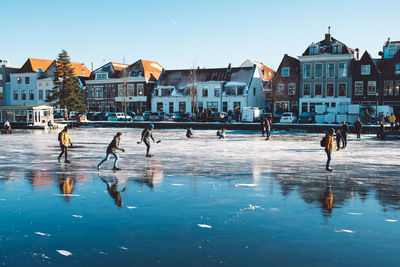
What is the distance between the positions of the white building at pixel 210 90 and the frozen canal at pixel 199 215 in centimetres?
4576

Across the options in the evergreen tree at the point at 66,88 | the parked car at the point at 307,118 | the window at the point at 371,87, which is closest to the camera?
the parked car at the point at 307,118

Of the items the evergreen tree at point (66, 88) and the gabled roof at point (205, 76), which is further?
the evergreen tree at point (66, 88)

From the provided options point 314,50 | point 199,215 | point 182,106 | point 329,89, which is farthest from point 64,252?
point 182,106

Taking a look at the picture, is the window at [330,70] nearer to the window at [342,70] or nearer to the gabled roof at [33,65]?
the window at [342,70]

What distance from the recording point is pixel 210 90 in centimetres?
6269

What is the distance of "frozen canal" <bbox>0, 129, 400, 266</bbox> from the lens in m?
6.26

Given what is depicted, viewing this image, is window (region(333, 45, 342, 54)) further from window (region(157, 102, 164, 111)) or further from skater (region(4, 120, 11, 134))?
skater (region(4, 120, 11, 134))

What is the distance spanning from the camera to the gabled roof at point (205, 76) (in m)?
61.6

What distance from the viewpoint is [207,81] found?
63.0m

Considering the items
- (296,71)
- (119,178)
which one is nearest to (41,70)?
(296,71)

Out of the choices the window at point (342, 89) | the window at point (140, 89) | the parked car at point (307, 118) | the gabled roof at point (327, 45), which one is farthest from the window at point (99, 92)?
the window at point (342, 89)

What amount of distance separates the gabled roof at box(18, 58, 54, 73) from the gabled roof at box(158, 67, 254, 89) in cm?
2978

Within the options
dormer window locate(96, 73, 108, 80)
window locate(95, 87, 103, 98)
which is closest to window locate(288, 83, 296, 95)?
dormer window locate(96, 73, 108, 80)

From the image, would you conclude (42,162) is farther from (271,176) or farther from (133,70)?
(133,70)
